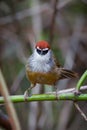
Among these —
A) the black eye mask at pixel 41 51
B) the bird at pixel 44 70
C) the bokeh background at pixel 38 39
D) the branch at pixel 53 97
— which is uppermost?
the branch at pixel 53 97

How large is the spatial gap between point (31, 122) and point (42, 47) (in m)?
1.26

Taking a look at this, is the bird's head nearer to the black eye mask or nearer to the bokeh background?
the black eye mask

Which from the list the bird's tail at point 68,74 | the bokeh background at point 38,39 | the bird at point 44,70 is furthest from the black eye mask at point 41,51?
the bokeh background at point 38,39

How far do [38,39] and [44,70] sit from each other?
1128 millimetres

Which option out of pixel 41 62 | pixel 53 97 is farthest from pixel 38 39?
pixel 53 97

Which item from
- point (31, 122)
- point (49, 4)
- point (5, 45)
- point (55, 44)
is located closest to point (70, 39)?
point (55, 44)

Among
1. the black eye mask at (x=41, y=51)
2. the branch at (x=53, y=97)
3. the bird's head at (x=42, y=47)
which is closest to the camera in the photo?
the branch at (x=53, y=97)

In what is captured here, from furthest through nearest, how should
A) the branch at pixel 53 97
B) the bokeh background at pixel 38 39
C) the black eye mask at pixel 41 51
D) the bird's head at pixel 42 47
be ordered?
the bokeh background at pixel 38 39 → the black eye mask at pixel 41 51 → the bird's head at pixel 42 47 → the branch at pixel 53 97

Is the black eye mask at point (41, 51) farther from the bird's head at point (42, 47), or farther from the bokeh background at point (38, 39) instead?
the bokeh background at point (38, 39)

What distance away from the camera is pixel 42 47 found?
177 cm

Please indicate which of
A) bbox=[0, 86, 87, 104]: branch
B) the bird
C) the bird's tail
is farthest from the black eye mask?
bbox=[0, 86, 87, 104]: branch

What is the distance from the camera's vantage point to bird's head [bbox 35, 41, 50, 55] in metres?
1.73

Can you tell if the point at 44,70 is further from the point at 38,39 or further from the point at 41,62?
the point at 38,39

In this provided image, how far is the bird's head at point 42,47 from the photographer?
1.73 m
